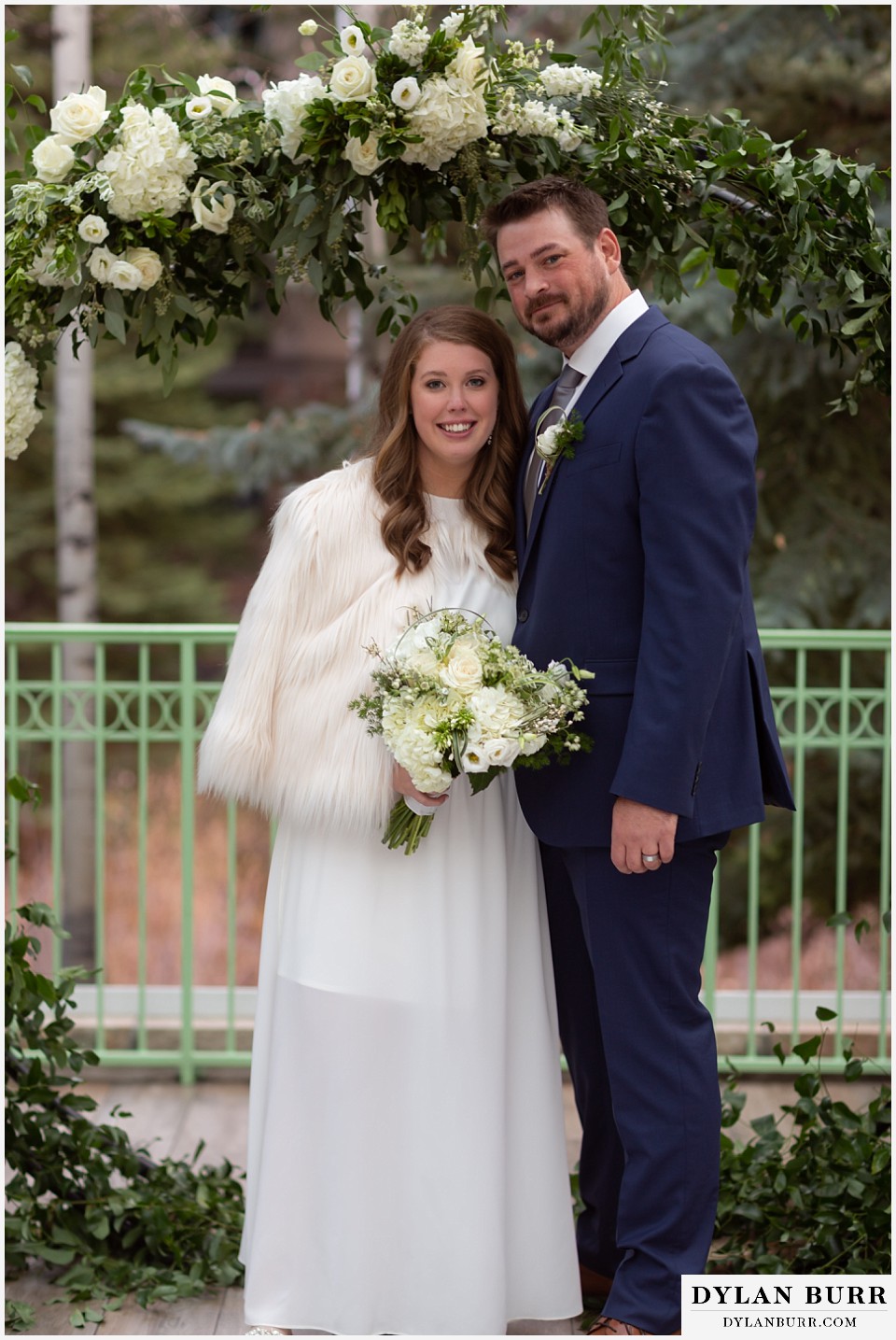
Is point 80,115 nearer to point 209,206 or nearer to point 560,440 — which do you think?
point 209,206

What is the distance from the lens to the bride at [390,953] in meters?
2.76

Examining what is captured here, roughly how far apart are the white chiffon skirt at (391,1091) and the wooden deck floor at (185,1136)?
1.06ft

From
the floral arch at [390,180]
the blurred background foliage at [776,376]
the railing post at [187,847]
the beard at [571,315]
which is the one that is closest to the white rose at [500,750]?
the beard at [571,315]

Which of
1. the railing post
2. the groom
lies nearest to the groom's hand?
the groom

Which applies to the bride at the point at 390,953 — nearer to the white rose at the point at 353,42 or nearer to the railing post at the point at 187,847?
the white rose at the point at 353,42

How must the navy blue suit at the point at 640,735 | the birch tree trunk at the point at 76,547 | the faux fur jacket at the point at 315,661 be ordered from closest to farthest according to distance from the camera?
the navy blue suit at the point at 640,735, the faux fur jacket at the point at 315,661, the birch tree trunk at the point at 76,547

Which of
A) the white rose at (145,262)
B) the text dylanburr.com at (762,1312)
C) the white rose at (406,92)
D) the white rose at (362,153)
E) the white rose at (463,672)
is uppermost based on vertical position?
the white rose at (406,92)

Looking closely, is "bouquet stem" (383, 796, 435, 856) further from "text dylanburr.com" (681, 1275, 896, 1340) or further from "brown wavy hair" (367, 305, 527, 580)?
"text dylanburr.com" (681, 1275, 896, 1340)

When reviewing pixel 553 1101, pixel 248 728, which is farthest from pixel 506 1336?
pixel 248 728

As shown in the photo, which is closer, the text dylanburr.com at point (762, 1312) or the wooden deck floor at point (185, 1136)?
the text dylanburr.com at point (762, 1312)

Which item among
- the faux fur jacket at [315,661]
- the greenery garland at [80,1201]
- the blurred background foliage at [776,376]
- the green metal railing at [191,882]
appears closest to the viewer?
the faux fur jacket at [315,661]

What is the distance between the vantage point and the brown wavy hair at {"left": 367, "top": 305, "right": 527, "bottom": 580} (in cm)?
280

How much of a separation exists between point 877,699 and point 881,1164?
1.51 metres

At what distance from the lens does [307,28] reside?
2.66 m
